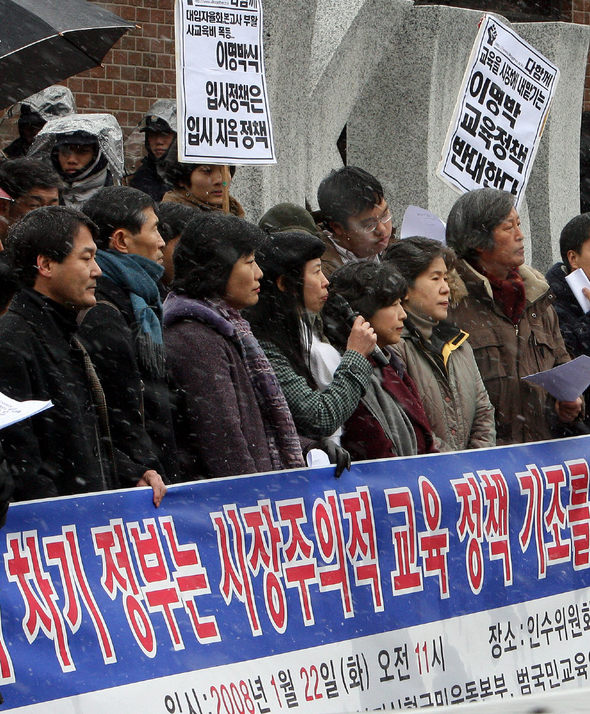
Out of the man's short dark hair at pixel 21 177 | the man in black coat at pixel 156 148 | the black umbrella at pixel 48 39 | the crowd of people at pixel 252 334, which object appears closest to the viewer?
the crowd of people at pixel 252 334

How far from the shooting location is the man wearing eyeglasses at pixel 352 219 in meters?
5.94

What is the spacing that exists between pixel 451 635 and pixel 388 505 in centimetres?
54

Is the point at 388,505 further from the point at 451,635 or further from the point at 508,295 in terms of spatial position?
the point at 508,295

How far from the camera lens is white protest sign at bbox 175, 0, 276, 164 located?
5695mm

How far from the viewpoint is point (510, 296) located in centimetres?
600

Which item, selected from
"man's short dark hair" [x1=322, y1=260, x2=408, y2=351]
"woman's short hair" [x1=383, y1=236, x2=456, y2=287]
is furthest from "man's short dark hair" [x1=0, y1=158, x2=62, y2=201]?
"woman's short hair" [x1=383, y1=236, x2=456, y2=287]

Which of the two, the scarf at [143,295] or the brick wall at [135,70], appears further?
the brick wall at [135,70]

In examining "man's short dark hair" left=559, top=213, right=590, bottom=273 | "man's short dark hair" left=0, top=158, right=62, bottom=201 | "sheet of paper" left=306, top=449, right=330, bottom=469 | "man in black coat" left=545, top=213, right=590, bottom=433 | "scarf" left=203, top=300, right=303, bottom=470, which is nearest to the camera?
"scarf" left=203, top=300, right=303, bottom=470

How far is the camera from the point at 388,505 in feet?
15.5

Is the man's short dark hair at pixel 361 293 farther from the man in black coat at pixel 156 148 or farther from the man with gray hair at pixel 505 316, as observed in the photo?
the man in black coat at pixel 156 148

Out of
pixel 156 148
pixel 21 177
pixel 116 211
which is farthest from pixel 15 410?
pixel 156 148

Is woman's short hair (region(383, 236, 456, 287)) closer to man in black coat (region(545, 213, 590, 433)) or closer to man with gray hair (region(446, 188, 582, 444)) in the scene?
man with gray hair (region(446, 188, 582, 444))

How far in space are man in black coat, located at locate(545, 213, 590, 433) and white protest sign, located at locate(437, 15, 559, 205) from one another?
449mm

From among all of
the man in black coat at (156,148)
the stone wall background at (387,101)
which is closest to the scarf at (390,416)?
the stone wall background at (387,101)
